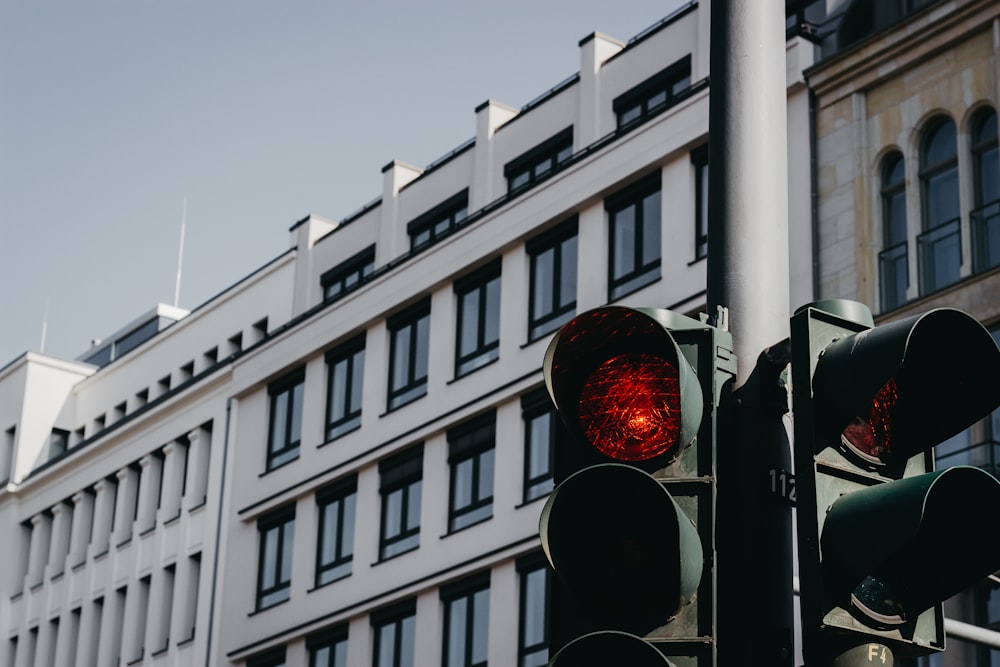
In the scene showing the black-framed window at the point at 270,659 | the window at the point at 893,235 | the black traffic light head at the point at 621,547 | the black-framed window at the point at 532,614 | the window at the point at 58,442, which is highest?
the window at the point at 58,442

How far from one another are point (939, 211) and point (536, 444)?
10.3 metres

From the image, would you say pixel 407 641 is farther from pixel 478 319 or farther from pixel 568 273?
pixel 568 273

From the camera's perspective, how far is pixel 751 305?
4.66 m

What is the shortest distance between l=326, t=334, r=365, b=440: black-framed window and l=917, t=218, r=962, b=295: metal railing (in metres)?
16.3

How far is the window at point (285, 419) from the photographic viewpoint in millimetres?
43938

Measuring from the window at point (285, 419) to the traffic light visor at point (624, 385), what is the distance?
39158 millimetres

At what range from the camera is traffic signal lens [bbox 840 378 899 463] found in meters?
4.27

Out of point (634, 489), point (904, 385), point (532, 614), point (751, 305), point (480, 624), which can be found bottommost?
point (634, 489)

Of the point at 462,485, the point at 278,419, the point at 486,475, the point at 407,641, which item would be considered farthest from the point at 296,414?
the point at 486,475

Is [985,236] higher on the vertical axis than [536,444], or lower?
higher

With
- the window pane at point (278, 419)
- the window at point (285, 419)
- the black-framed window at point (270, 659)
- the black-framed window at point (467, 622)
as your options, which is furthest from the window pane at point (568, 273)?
the black-framed window at point (270, 659)

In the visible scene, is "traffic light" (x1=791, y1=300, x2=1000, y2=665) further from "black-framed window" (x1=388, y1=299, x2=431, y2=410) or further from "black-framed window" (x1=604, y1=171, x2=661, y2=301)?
"black-framed window" (x1=388, y1=299, x2=431, y2=410)

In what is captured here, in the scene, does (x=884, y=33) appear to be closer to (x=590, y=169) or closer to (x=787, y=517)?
(x=590, y=169)

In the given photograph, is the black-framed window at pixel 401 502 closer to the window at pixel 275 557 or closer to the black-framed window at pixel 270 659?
the window at pixel 275 557
